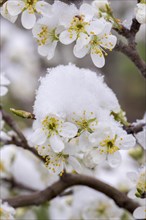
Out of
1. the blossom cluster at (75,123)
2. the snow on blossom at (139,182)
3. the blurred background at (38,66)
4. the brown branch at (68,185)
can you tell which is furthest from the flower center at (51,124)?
the blurred background at (38,66)

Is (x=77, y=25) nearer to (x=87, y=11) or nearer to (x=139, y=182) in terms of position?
(x=87, y=11)

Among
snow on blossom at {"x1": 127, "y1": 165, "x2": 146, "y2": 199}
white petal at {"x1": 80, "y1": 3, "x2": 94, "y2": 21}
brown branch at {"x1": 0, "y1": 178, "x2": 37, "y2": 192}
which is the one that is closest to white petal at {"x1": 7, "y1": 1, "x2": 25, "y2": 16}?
white petal at {"x1": 80, "y1": 3, "x2": 94, "y2": 21}

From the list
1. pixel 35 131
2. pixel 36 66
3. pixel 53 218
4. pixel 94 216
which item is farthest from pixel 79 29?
pixel 36 66

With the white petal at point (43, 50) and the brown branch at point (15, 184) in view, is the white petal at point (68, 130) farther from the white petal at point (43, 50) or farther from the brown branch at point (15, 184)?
the brown branch at point (15, 184)

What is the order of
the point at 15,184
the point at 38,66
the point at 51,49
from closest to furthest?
the point at 51,49
the point at 15,184
the point at 38,66

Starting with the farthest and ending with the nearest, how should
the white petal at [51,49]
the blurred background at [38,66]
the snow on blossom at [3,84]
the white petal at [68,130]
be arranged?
1. the blurred background at [38,66]
2. the snow on blossom at [3,84]
3. the white petal at [51,49]
4. the white petal at [68,130]

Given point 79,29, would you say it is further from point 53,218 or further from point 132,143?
point 53,218

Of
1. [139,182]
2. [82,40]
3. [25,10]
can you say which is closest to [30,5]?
[25,10]
